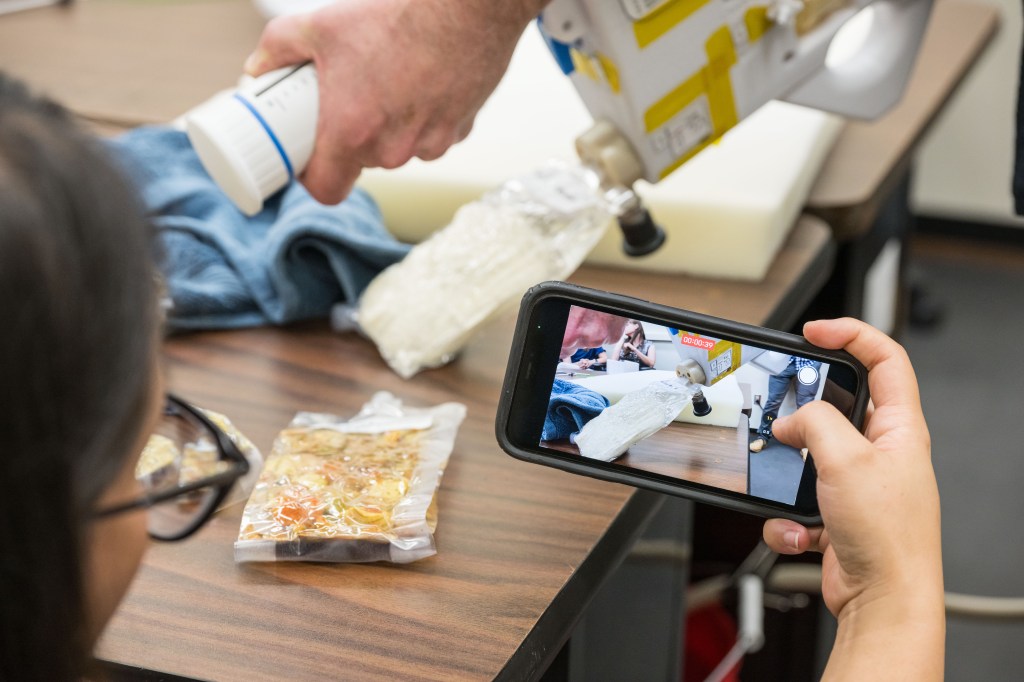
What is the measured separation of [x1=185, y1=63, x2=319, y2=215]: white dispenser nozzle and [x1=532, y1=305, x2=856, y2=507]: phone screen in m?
0.27

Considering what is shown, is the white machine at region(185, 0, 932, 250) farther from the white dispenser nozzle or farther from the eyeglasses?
the eyeglasses

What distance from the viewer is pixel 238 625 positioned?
559 mm

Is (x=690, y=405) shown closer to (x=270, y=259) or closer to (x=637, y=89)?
(x=637, y=89)

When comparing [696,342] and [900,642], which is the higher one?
[696,342]

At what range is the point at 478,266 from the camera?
811 mm

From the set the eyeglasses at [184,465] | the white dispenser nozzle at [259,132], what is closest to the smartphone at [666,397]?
the eyeglasses at [184,465]

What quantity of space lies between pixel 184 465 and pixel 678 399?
0.31 metres

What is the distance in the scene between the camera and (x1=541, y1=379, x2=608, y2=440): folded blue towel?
23.1 inches

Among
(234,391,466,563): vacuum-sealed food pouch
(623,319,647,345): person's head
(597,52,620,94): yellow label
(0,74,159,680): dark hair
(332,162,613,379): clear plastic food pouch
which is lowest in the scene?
(332,162,613,379): clear plastic food pouch

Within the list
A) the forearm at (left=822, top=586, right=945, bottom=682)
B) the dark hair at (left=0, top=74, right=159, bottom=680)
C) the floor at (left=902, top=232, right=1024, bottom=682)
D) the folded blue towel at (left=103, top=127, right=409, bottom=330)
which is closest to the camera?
the dark hair at (left=0, top=74, right=159, bottom=680)

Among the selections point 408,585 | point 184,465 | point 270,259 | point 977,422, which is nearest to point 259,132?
point 270,259

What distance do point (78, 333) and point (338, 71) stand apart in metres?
0.42

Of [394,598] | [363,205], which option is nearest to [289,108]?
[363,205]

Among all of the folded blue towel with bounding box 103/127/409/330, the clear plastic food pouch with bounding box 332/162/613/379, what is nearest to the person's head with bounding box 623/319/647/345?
the clear plastic food pouch with bounding box 332/162/613/379
